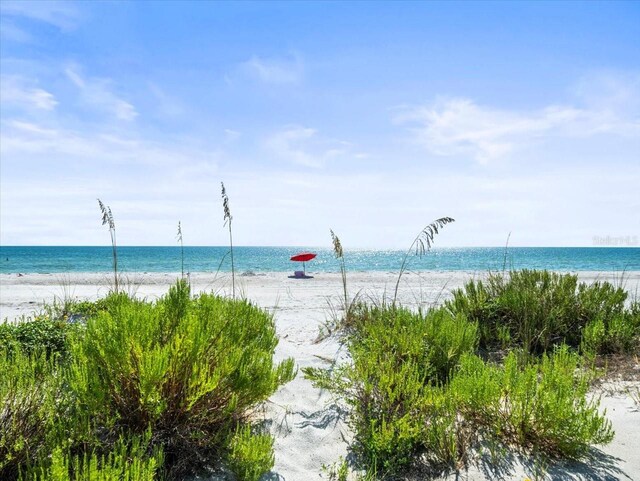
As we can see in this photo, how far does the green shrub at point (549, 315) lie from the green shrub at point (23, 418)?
488cm

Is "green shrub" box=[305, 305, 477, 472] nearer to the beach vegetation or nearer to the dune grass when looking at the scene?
the dune grass

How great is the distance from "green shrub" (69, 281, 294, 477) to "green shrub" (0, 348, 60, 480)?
7.0 inches

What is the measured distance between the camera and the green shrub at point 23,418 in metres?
2.54

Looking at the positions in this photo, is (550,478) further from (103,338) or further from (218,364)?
(103,338)

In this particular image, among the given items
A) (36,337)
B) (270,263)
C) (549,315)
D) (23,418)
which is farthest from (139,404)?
(270,263)

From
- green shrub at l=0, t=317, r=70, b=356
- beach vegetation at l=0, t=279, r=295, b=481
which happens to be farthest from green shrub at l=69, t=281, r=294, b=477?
green shrub at l=0, t=317, r=70, b=356

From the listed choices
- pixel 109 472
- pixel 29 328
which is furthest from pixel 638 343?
pixel 29 328

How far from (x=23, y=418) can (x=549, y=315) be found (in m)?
5.89

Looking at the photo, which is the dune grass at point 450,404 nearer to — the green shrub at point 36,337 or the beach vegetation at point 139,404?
the beach vegetation at point 139,404

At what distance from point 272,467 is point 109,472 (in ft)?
3.93

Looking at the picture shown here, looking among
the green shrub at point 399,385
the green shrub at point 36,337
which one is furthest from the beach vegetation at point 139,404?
the green shrub at point 36,337

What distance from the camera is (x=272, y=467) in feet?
10.1

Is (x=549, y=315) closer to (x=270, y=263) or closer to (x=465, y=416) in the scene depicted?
(x=465, y=416)

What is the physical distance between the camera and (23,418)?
2.71m
